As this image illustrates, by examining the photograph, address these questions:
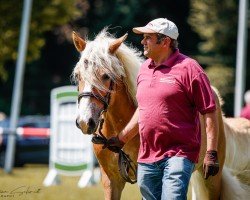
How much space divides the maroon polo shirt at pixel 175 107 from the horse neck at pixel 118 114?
140 centimetres

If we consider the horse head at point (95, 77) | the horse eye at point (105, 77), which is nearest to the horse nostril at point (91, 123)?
the horse head at point (95, 77)

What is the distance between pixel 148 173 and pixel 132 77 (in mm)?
1641

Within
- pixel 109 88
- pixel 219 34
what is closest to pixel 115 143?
pixel 109 88

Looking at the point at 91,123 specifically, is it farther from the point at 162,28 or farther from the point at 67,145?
the point at 67,145

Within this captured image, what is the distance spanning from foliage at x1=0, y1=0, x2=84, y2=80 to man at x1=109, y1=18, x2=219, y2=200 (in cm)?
2209

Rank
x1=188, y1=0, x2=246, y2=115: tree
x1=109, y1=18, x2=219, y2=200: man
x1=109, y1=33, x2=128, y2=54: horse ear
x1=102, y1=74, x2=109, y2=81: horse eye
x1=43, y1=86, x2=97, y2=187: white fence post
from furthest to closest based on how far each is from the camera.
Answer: x1=188, y1=0, x2=246, y2=115: tree < x1=43, y1=86, x2=97, y2=187: white fence post < x1=109, y1=33, x2=128, y2=54: horse ear < x1=102, y1=74, x2=109, y2=81: horse eye < x1=109, y1=18, x2=219, y2=200: man

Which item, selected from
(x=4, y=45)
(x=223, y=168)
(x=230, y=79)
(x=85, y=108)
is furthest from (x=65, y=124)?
(x=230, y=79)

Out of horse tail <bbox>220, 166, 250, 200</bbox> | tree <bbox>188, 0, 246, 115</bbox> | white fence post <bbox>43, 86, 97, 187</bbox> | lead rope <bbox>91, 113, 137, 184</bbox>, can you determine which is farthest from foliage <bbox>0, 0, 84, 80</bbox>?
lead rope <bbox>91, 113, 137, 184</bbox>

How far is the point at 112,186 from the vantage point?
824cm

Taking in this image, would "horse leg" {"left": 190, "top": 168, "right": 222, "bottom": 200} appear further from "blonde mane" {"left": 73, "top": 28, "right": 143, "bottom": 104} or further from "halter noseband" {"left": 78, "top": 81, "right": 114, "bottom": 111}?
"halter noseband" {"left": 78, "top": 81, "right": 114, "bottom": 111}

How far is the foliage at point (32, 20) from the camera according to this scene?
28906mm

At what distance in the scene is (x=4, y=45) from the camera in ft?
95.5

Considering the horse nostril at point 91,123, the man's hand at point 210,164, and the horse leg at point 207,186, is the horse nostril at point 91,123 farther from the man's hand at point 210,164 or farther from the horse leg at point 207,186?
the horse leg at point 207,186

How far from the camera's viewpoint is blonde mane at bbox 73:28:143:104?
779cm
